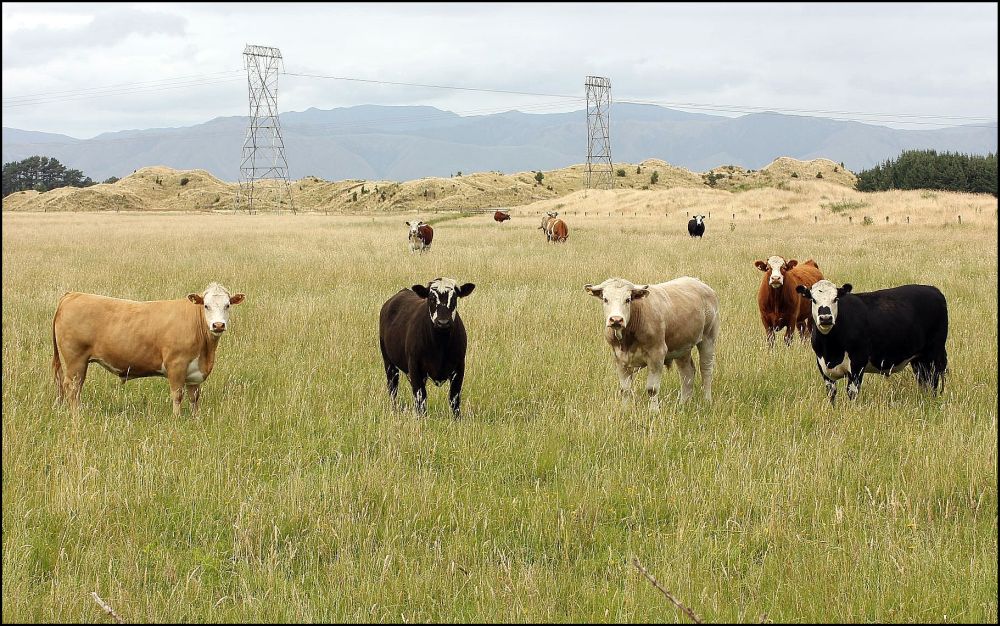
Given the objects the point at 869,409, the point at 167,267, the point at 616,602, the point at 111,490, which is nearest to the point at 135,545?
the point at 111,490

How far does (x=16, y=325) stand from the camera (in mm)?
11547

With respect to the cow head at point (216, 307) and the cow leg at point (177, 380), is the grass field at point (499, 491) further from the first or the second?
the cow head at point (216, 307)

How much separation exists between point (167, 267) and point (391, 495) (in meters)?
16.0

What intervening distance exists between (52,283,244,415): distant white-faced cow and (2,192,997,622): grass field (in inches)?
16.9

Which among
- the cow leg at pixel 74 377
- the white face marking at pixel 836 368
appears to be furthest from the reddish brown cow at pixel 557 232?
the cow leg at pixel 74 377

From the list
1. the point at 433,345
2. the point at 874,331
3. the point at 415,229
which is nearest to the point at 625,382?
the point at 433,345

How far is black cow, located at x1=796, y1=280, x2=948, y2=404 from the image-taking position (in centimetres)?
769

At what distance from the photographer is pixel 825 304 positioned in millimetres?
7547

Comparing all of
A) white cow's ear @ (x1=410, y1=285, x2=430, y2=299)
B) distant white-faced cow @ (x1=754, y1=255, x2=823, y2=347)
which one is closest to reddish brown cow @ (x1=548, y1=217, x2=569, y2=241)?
distant white-faced cow @ (x1=754, y1=255, x2=823, y2=347)

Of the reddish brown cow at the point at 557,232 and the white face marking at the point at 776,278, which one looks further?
the reddish brown cow at the point at 557,232

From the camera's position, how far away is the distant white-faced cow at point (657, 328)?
7.66 meters

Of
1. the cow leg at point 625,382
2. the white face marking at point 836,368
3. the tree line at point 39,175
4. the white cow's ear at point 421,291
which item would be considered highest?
the tree line at point 39,175

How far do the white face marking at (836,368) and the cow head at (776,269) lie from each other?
3.44 meters

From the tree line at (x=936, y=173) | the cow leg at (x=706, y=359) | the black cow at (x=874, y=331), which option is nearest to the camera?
the black cow at (x=874, y=331)
